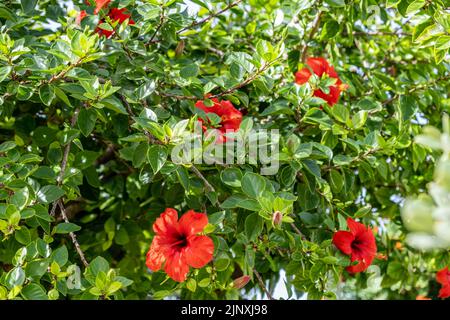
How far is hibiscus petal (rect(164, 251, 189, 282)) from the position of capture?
1.32m

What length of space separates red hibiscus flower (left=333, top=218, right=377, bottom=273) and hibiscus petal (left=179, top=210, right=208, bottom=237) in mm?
387

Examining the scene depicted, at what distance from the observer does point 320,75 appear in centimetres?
177

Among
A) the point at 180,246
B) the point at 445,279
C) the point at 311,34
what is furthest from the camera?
the point at 445,279

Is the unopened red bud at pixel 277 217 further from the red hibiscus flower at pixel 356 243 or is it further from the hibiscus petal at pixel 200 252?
the red hibiscus flower at pixel 356 243

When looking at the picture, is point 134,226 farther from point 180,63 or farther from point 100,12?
point 100,12

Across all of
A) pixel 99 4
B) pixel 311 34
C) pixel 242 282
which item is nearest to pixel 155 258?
pixel 242 282

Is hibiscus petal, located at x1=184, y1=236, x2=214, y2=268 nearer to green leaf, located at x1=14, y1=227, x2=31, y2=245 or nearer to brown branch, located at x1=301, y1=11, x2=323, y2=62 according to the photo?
green leaf, located at x1=14, y1=227, x2=31, y2=245

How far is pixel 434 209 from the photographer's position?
1.22ft

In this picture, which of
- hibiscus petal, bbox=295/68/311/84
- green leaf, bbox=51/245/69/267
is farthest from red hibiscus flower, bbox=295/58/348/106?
green leaf, bbox=51/245/69/267

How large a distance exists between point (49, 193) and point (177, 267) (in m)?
0.34

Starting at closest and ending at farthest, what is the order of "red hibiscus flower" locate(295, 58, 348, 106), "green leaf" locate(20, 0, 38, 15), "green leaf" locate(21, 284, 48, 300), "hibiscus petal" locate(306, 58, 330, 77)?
1. "green leaf" locate(21, 284, 48, 300)
2. "green leaf" locate(20, 0, 38, 15)
3. "red hibiscus flower" locate(295, 58, 348, 106)
4. "hibiscus petal" locate(306, 58, 330, 77)

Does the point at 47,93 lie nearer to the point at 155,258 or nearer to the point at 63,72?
the point at 63,72

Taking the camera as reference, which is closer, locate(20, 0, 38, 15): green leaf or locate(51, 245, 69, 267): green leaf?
locate(51, 245, 69, 267): green leaf

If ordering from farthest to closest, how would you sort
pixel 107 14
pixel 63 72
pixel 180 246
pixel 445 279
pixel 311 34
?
1. pixel 445 279
2. pixel 311 34
3. pixel 107 14
4. pixel 180 246
5. pixel 63 72
